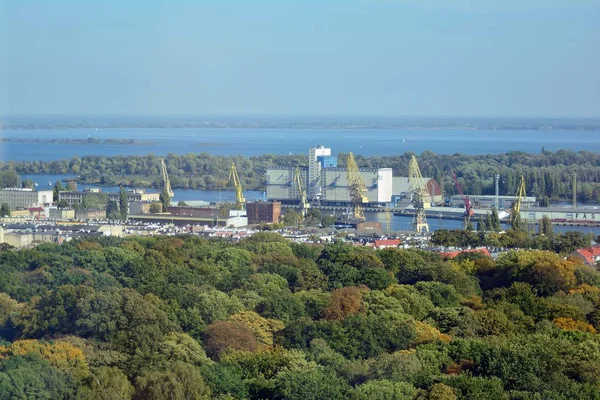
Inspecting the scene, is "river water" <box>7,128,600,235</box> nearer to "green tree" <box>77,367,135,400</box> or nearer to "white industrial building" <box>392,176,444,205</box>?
"white industrial building" <box>392,176,444,205</box>

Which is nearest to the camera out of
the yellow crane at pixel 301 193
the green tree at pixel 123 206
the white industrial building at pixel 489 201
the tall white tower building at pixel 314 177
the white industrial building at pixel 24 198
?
the green tree at pixel 123 206

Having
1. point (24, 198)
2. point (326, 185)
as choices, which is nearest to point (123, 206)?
point (24, 198)

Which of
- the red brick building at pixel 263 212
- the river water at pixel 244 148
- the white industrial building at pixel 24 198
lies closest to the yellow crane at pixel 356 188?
the river water at pixel 244 148

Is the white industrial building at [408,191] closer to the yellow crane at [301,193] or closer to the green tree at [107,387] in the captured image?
the yellow crane at [301,193]

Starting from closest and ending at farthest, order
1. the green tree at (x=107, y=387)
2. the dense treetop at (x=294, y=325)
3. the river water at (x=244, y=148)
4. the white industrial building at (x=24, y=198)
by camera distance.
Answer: the green tree at (x=107, y=387) < the dense treetop at (x=294, y=325) < the white industrial building at (x=24, y=198) < the river water at (x=244, y=148)

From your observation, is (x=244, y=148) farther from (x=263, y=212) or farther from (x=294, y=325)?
(x=294, y=325)

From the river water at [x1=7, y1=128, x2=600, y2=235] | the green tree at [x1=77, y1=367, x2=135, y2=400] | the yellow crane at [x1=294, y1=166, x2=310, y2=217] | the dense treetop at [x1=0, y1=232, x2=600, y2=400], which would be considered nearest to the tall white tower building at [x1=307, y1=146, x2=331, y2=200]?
the yellow crane at [x1=294, y1=166, x2=310, y2=217]
